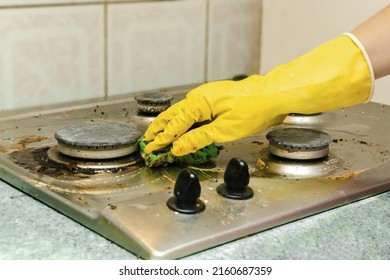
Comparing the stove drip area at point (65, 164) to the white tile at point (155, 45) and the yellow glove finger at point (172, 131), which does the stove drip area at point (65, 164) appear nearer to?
the yellow glove finger at point (172, 131)

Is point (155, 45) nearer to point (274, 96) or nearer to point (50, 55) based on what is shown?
point (50, 55)

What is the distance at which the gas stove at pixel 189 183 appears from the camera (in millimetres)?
695

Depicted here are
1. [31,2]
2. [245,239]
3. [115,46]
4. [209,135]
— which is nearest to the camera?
[245,239]

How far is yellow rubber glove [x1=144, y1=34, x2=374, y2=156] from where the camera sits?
2.88 feet

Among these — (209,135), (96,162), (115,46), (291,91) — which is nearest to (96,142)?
(96,162)

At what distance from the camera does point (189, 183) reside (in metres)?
0.71

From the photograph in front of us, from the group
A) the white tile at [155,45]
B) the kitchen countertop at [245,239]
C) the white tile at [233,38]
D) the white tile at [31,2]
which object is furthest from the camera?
the white tile at [233,38]

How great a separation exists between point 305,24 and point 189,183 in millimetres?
823

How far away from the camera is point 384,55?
0.89 metres

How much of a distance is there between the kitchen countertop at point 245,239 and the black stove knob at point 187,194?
0.21ft

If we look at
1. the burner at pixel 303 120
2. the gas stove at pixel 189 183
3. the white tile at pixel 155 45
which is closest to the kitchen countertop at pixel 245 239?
the gas stove at pixel 189 183

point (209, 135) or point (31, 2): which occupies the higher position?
point (31, 2)
